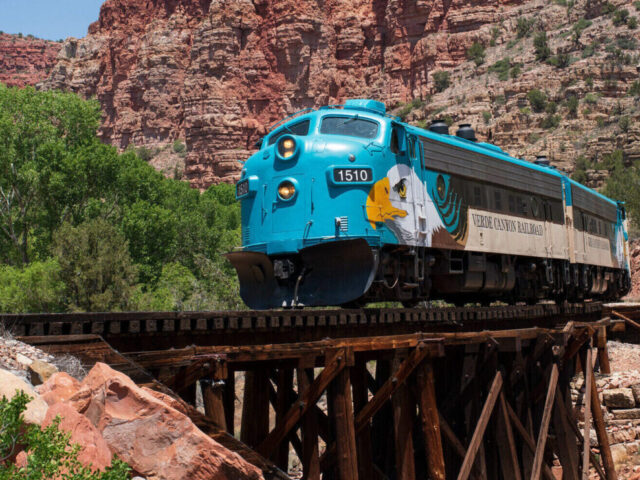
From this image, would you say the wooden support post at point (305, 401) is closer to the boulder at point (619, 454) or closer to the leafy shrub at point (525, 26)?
the boulder at point (619, 454)

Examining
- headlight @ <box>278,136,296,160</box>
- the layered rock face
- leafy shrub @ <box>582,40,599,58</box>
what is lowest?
headlight @ <box>278,136,296,160</box>

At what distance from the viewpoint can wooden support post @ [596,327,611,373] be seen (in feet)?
51.4

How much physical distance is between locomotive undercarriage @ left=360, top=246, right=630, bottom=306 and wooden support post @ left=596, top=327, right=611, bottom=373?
2.09m

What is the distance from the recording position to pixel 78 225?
31469mm

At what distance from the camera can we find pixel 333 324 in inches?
390

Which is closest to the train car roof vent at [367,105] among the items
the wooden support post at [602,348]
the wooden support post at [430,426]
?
the wooden support post at [430,426]

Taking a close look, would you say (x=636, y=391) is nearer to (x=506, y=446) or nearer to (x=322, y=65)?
(x=506, y=446)

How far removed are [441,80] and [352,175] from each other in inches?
2879

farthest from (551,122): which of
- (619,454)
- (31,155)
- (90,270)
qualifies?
(619,454)

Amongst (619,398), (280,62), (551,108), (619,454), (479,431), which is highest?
(280,62)

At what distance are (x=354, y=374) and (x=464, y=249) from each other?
13.7ft

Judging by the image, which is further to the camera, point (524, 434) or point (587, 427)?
point (587, 427)

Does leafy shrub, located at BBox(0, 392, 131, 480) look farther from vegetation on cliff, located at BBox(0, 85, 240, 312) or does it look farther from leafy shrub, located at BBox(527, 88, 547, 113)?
leafy shrub, located at BBox(527, 88, 547, 113)

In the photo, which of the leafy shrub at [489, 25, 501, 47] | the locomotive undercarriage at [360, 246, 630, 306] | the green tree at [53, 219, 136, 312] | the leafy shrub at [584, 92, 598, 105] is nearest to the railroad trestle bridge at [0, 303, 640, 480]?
the locomotive undercarriage at [360, 246, 630, 306]
